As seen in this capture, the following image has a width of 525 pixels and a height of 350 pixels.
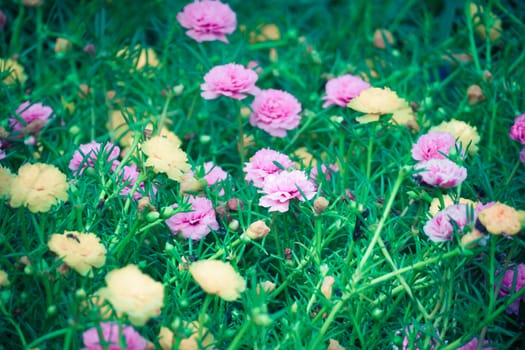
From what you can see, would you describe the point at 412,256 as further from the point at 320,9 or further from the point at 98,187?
the point at 320,9

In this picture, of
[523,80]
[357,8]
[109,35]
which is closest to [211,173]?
[109,35]

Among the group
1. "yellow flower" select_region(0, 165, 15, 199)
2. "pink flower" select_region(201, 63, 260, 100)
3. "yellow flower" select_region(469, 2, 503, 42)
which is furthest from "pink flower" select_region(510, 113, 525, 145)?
"yellow flower" select_region(0, 165, 15, 199)

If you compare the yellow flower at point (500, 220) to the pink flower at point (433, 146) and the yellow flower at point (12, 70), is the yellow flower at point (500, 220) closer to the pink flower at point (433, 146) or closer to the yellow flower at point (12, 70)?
the pink flower at point (433, 146)

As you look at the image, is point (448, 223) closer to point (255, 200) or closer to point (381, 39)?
point (255, 200)

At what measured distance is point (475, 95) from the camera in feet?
4.22

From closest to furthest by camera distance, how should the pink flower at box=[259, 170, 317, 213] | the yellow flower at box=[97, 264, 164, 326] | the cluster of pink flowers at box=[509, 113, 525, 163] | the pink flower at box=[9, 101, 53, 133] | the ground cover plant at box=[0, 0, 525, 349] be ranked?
the yellow flower at box=[97, 264, 164, 326], the ground cover plant at box=[0, 0, 525, 349], the pink flower at box=[259, 170, 317, 213], the cluster of pink flowers at box=[509, 113, 525, 163], the pink flower at box=[9, 101, 53, 133]

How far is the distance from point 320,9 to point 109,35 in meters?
0.66

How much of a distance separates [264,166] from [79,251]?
363mm

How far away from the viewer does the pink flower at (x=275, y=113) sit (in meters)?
1.24

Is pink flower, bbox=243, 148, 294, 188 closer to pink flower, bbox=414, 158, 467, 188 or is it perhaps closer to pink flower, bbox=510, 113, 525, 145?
pink flower, bbox=414, 158, 467, 188

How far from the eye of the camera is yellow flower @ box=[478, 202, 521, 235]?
0.86 metres

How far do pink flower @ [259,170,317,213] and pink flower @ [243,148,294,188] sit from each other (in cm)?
5

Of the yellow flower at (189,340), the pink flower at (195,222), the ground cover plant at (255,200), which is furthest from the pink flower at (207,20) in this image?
the yellow flower at (189,340)

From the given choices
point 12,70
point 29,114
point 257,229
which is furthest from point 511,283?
point 12,70
